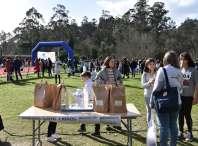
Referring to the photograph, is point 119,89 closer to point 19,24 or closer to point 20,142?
point 20,142

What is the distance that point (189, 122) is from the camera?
3926 mm

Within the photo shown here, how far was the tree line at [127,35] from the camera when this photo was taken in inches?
1569

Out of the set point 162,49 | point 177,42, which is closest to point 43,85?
point 162,49

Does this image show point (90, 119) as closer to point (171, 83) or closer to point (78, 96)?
point (78, 96)

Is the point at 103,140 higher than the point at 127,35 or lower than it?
lower

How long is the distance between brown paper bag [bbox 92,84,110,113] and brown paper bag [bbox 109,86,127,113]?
0.08 metres

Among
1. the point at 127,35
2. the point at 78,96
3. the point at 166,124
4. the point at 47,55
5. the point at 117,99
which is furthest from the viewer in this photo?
the point at 127,35

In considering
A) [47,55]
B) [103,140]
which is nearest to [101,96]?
[103,140]

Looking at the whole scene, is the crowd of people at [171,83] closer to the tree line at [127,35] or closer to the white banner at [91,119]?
the white banner at [91,119]

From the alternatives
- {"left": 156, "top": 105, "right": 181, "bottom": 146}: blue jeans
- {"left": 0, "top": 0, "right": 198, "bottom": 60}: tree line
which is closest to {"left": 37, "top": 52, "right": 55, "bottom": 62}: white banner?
{"left": 0, "top": 0, "right": 198, "bottom": 60}: tree line

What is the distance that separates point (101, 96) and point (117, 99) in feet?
0.84

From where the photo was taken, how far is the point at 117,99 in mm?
3006

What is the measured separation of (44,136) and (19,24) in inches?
2604

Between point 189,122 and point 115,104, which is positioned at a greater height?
point 115,104
